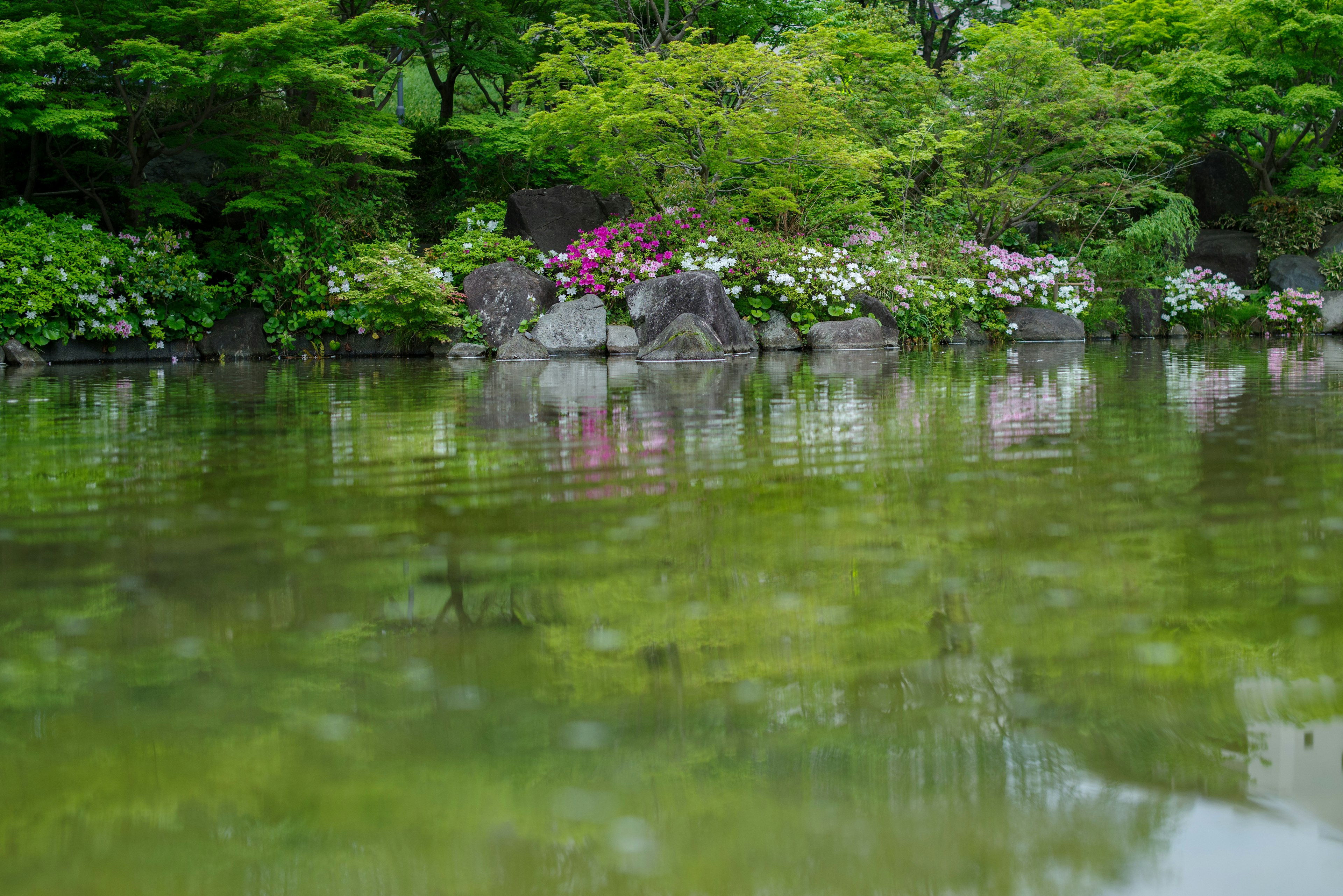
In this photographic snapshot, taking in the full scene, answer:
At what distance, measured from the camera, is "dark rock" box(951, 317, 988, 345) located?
54.7 feet

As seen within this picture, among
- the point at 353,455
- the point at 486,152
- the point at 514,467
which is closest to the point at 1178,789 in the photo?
the point at 514,467

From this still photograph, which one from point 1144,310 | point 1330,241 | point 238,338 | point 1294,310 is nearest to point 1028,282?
point 1144,310

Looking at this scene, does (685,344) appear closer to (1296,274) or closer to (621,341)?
(621,341)

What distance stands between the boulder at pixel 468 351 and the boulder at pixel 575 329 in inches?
27.6

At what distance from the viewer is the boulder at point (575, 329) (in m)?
14.2

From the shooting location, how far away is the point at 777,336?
49.3ft

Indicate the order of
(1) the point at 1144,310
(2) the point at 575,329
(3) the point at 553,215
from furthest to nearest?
(1) the point at 1144,310 < (3) the point at 553,215 < (2) the point at 575,329

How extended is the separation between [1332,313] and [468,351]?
627 inches

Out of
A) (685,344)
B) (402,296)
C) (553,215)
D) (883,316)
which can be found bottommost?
(685,344)

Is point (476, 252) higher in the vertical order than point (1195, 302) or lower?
higher

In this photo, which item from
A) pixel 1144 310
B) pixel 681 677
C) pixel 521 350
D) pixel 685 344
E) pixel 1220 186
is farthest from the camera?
pixel 1220 186

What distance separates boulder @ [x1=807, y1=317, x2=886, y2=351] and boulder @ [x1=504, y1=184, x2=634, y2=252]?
4.14 meters

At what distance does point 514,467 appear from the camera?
4.14m

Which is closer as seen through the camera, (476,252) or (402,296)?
(402,296)
